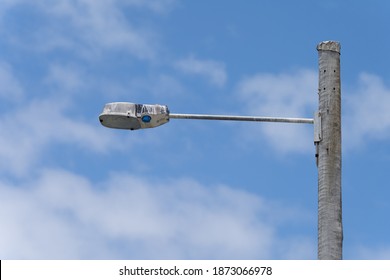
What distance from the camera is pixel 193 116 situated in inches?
333

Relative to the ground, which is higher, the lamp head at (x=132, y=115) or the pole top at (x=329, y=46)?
the pole top at (x=329, y=46)

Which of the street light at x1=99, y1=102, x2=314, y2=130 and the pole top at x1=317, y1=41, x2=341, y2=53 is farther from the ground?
the pole top at x1=317, y1=41, x2=341, y2=53

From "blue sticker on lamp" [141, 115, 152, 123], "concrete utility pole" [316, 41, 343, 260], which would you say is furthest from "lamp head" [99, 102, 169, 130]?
"concrete utility pole" [316, 41, 343, 260]

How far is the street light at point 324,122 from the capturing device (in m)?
7.61

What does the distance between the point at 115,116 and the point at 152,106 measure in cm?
Answer: 45

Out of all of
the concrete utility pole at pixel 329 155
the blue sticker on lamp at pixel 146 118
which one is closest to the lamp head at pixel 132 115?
the blue sticker on lamp at pixel 146 118

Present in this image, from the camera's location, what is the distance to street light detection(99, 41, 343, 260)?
761cm

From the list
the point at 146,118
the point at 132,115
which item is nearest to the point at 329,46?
the point at 146,118

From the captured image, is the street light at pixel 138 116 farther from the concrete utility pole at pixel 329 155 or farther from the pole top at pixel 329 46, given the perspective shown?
the pole top at pixel 329 46

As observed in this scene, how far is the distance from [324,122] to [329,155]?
390 millimetres

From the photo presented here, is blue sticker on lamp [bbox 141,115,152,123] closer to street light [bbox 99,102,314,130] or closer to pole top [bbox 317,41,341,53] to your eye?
street light [bbox 99,102,314,130]

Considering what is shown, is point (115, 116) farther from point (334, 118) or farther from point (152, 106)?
point (334, 118)

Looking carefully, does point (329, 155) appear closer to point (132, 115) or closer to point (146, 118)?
point (146, 118)
